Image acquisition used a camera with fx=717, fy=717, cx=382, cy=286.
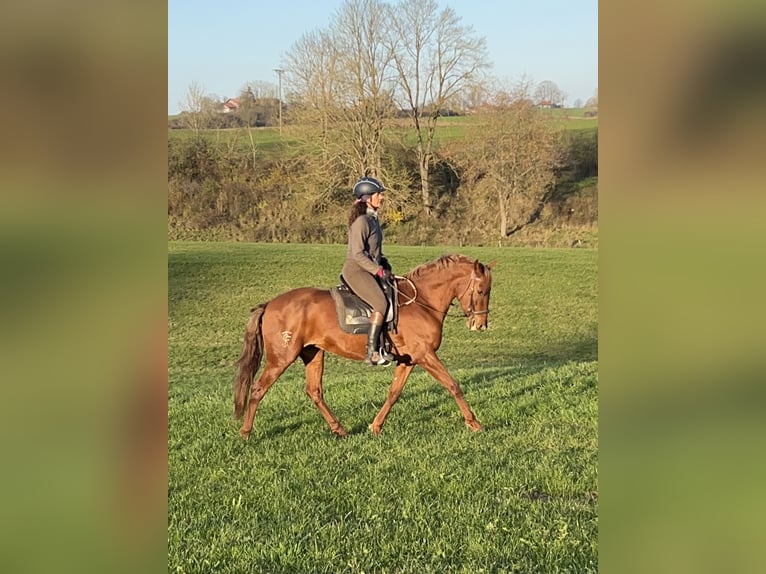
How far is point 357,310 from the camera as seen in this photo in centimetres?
763

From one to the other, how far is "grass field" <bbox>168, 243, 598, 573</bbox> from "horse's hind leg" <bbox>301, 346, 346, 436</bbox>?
24 cm

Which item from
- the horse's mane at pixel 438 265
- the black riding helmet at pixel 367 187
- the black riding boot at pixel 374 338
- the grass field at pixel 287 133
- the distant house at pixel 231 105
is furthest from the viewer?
the distant house at pixel 231 105

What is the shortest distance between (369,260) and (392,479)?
2.48 m

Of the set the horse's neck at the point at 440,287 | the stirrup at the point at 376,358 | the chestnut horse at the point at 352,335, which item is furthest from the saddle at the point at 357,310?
the horse's neck at the point at 440,287

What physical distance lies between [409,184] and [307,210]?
5056 mm

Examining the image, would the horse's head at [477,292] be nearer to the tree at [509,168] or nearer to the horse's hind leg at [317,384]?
the horse's hind leg at [317,384]

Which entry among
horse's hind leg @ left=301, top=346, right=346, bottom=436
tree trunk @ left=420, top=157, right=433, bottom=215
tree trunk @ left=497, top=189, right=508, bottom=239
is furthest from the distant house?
horse's hind leg @ left=301, top=346, right=346, bottom=436

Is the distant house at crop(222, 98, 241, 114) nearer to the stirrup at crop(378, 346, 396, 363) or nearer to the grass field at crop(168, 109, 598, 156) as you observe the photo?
the grass field at crop(168, 109, 598, 156)

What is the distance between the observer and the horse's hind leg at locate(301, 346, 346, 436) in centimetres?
775

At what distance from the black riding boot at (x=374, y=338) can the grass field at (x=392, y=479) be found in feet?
2.65

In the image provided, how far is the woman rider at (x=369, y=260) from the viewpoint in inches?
293
